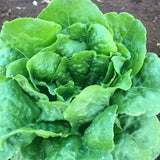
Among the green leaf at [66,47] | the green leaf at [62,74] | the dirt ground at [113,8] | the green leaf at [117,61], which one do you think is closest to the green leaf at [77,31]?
the green leaf at [66,47]

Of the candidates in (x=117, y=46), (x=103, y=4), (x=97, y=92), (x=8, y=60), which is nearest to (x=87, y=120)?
(x=97, y=92)

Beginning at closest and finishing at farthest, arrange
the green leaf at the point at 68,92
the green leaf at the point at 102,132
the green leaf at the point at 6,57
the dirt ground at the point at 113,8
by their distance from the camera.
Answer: the green leaf at the point at 102,132
the green leaf at the point at 68,92
the green leaf at the point at 6,57
the dirt ground at the point at 113,8

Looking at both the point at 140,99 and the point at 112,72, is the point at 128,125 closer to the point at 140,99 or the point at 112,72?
the point at 140,99

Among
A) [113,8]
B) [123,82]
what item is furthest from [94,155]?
[113,8]

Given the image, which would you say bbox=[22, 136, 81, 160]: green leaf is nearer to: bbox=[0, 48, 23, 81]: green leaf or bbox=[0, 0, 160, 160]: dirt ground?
bbox=[0, 48, 23, 81]: green leaf

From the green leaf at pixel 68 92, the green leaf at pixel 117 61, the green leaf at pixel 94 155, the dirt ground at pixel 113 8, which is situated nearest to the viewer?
the green leaf at pixel 94 155

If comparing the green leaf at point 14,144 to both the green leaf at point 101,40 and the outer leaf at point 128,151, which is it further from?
the green leaf at point 101,40
